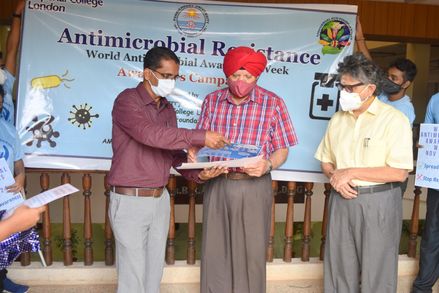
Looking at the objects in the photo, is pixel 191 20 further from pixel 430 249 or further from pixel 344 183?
pixel 430 249

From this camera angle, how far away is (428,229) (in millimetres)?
2686

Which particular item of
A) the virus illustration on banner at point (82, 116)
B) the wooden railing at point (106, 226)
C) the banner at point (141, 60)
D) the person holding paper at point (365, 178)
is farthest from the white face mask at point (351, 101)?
the virus illustration on banner at point (82, 116)

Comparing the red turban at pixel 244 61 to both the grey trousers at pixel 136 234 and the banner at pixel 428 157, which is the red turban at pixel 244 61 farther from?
the banner at pixel 428 157

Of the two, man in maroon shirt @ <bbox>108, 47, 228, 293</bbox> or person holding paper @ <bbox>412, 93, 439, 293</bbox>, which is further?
person holding paper @ <bbox>412, 93, 439, 293</bbox>

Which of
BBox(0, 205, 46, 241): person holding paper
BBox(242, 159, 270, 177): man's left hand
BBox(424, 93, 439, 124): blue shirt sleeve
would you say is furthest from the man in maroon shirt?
BBox(424, 93, 439, 124): blue shirt sleeve

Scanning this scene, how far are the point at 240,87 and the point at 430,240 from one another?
1596 mm

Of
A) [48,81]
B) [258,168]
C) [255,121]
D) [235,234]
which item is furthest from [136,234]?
[48,81]

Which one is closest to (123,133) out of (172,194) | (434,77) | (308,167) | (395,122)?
(172,194)

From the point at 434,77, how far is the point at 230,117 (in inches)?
458

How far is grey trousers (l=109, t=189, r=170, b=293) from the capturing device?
1.98 metres

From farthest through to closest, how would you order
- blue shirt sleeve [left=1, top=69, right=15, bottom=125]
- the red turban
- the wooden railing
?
the wooden railing, blue shirt sleeve [left=1, top=69, right=15, bottom=125], the red turban

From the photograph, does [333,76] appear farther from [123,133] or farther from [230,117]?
[123,133]

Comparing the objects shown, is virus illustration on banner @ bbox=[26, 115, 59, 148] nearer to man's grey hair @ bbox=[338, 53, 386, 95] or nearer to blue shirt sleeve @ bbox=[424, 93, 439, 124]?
man's grey hair @ bbox=[338, 53, 386, 95]

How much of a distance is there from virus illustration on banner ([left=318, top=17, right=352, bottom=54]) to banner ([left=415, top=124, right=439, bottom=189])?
2.64ft
